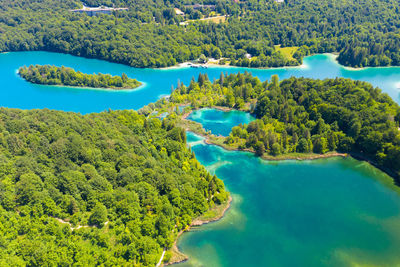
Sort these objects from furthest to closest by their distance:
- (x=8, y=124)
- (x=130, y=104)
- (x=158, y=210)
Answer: (x=130, y=104)
(x=8, y=124)
(x=158, y=210)

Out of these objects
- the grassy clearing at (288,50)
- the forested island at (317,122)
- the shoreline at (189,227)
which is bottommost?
the shoreline at (189,227)

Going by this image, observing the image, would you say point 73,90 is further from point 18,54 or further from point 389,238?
point 389,238

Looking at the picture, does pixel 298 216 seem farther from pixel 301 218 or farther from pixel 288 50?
pixel 288 50

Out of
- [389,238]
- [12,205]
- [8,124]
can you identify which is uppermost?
[8,124]

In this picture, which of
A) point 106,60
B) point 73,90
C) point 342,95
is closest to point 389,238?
point 342,95

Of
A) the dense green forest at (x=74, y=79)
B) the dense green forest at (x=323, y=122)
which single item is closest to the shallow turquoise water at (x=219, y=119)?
the dense green forest at (x=323, y=122)

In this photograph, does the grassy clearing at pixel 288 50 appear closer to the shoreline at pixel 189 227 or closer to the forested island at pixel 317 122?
the forested island at pixel 317 122

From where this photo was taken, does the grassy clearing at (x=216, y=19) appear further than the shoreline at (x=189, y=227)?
Yes
